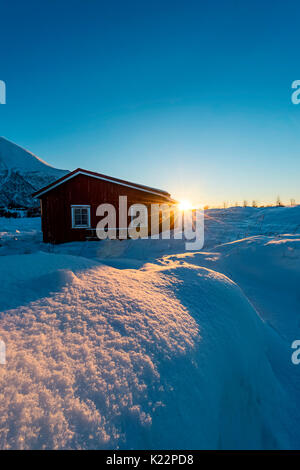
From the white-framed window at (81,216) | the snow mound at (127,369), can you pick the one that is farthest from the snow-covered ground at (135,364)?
the white-framed window at (81,216)

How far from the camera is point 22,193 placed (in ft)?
191

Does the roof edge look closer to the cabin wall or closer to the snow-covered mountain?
the cabin wall

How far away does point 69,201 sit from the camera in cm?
1058

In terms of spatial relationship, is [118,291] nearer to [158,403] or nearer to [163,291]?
[163,291]

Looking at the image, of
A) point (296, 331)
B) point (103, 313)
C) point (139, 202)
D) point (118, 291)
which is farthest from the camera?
point (139, 202)

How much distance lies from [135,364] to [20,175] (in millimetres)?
77343

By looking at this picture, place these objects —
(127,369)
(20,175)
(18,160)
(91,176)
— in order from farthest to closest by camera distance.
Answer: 1. (18,160)
2. (20,175)
3. (91,176)
4. (127,369)

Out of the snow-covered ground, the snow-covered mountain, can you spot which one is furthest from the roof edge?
the snow-covered mountain

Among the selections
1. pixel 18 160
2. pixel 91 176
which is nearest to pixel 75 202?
pixel 91 176

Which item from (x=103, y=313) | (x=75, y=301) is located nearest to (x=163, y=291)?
(x=103, y=313)

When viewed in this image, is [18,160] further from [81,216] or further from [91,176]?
[81,216]

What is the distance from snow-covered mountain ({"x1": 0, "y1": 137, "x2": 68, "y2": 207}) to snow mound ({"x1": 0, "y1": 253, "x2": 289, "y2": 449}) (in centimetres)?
5851

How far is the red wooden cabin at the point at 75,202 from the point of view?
10.5 m
